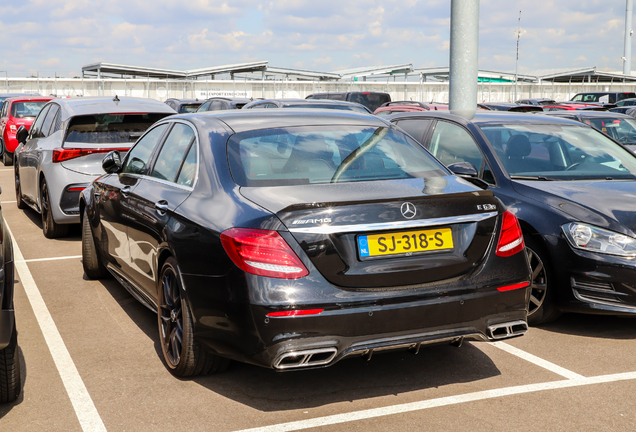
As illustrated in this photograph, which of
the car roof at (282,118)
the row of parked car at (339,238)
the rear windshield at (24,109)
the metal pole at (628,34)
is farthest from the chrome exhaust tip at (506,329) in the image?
the metal pole at (628,34)

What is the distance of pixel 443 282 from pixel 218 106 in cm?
1888

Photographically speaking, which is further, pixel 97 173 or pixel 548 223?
pixel 97 173

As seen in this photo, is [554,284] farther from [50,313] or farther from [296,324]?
[50,313]

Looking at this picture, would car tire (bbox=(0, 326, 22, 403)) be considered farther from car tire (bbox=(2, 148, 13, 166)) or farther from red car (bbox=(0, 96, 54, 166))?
car tire (bbox=(2, 148, 13, 166))

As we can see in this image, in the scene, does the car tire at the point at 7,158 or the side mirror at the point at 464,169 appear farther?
the car tire at the point at 7,158

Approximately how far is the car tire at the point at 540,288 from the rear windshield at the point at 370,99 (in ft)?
68.1

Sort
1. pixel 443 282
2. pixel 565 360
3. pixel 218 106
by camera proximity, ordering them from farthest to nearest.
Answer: pixel 218 106 → pixel 565 360 → pixel 443 282

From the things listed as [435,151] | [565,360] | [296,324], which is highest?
[435,151]

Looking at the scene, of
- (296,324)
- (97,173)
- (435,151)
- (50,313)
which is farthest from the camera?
(97,173)

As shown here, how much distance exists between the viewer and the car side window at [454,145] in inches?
247

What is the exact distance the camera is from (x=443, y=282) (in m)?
3.74

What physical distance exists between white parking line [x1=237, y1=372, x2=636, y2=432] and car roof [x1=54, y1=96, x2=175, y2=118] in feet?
18.7

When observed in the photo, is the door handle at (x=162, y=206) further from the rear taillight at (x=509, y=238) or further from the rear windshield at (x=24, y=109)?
the rear windshield at (x=24, y=109)

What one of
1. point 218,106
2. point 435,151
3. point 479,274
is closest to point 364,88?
point 218,106
